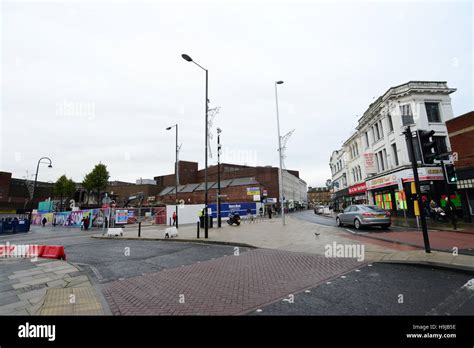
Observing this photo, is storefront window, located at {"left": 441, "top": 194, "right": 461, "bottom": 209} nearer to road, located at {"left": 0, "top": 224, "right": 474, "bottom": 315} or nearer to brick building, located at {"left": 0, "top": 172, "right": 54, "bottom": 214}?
road, located at {"left": 0, "top": 224, "right": 474, "bottom": 315}

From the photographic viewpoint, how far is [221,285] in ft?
16.9

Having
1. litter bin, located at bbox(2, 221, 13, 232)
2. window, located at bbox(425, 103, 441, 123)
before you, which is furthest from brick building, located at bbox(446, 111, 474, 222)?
litter bin, located at bbox(2, 221, 13, 232)

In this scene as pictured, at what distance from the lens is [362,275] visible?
5.61m

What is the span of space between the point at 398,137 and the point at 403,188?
17.5 ft

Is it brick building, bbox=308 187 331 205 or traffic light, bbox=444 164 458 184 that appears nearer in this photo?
traffic light, bbox=444 164 458 184

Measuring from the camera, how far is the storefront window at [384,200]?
2419 cm

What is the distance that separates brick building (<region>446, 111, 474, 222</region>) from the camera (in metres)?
15.4

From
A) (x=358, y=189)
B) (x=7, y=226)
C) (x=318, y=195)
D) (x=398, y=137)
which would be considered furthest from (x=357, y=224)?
(x=318, y=195)

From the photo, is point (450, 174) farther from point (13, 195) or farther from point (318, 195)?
point (318, 195)

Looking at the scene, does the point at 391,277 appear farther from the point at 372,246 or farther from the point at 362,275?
the point at 372,246

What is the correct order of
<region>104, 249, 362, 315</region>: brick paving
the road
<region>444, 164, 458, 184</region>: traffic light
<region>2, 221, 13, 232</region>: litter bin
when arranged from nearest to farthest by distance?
the road < <region>104, 249, 362, 315</region>: brick paving < <region>444, 164, 458, 184</region>: traffic light < <region>2, 221, 13, 232</region>: litter bin

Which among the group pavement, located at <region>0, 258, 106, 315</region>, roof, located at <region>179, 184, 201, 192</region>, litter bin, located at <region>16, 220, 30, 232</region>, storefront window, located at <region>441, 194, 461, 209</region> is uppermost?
roof, located at <region>179, 184, 201, 192</region>

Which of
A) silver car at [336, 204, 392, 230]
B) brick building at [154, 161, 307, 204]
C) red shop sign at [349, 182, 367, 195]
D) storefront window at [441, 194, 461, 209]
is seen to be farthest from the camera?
brick building at [154, 161, 307, 204]
